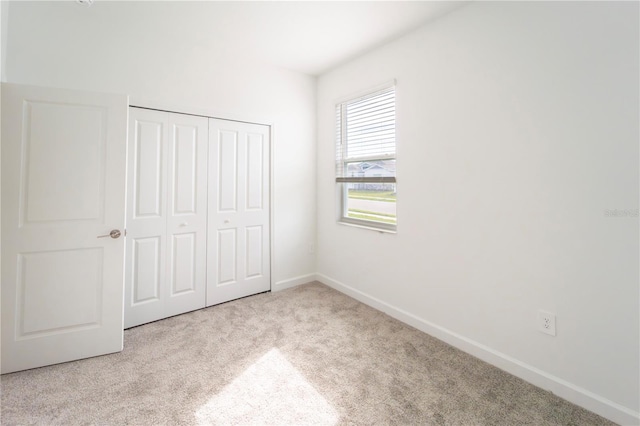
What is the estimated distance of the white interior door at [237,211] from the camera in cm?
301

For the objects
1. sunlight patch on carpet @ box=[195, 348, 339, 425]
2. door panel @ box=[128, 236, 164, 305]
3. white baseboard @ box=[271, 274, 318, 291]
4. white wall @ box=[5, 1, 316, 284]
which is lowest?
sunlight patch on carpet @ box=[195, 348, 339, 425]

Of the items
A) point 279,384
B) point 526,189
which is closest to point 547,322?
point 526,189

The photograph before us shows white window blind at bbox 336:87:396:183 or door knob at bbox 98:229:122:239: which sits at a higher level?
white window blind at bbox 336:87:396:183

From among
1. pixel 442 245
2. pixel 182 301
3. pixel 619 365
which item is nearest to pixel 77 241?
pixel 182 301

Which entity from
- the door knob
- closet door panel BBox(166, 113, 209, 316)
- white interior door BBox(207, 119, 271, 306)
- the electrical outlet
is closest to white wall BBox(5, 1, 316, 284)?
white interior door BBox(207, 119, 271, 306)

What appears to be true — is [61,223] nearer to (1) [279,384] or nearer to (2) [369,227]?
(1) [279,384]

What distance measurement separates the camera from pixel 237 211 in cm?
318

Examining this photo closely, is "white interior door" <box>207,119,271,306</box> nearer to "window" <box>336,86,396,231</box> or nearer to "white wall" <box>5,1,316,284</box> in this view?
"white wall" <box>5,1,316,284</box>

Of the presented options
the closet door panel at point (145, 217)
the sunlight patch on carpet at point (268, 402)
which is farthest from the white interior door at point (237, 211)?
the sunlight patch on carpet at point (268, 402)

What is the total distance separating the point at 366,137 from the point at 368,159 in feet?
0.84

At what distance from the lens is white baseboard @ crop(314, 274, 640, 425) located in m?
1.55

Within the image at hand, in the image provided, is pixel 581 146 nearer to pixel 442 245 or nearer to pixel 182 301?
pixel 442 245

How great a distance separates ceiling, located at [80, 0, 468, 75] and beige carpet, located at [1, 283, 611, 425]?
8.92ft

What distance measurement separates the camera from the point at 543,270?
72.1 inches
